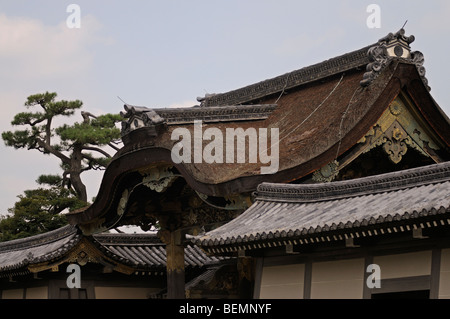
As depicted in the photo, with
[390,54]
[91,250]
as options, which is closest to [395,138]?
[390,54]

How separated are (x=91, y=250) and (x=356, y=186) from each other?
9157 mm

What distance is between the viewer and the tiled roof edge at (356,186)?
12.8m

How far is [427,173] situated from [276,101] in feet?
28.0

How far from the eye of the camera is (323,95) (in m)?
19.3

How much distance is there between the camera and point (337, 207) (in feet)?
44.5

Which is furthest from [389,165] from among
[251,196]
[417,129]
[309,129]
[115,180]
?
[115,180]

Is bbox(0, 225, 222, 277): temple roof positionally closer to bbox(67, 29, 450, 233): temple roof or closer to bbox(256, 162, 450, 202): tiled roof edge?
bbox(67, 29, 450, 233): temple roof

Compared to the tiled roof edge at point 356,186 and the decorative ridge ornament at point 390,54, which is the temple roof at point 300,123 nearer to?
the decorative ridge ornament at point 390,54

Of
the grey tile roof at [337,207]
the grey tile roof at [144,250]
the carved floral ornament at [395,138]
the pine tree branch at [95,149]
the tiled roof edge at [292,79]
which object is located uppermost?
the pine tree branch at [95,149]

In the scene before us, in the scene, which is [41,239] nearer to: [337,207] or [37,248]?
[37,248]


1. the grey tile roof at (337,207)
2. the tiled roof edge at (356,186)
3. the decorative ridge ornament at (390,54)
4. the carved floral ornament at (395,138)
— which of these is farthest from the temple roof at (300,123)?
the grey tile roof at (337,207)

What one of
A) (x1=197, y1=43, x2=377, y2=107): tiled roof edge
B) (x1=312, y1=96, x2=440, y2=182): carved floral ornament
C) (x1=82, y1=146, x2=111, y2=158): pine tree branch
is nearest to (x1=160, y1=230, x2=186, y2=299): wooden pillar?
(x1=197, y1=43, x2=377, y2=107): tiled roof edge
